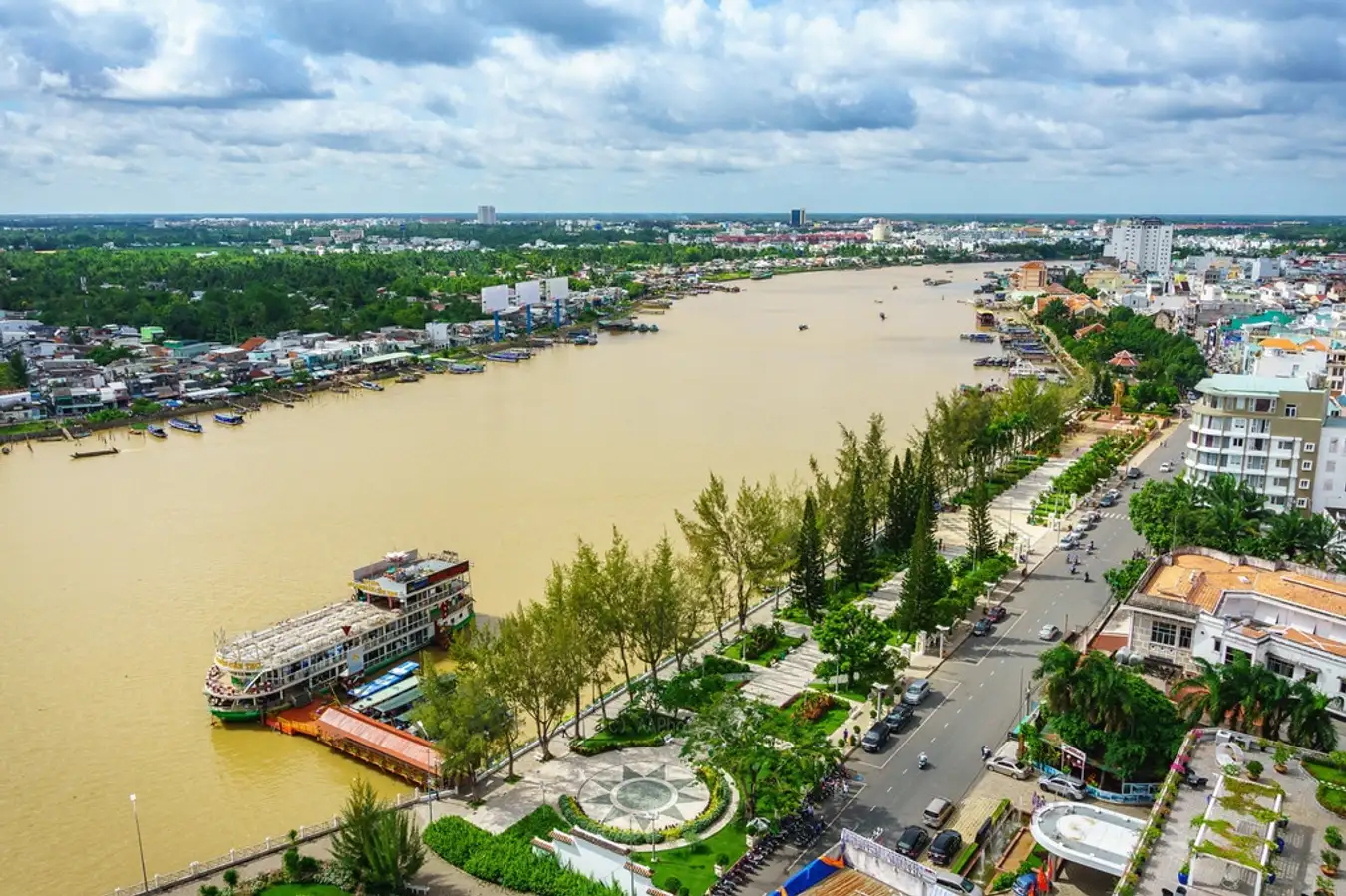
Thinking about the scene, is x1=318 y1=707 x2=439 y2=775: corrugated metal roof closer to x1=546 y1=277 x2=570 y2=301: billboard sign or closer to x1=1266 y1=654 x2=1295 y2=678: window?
x1=1266 y1=654 x2=1295 y2=678: window

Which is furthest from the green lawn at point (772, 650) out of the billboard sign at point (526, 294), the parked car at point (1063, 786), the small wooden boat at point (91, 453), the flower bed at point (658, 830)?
the billboard sign at point (526, 294)

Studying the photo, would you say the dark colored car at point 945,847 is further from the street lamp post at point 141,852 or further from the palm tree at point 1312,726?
the street lamp post at point 141,852

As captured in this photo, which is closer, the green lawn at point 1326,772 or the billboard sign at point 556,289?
the green lawn at point 1326,772

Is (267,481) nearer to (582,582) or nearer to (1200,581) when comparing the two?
(582,582)

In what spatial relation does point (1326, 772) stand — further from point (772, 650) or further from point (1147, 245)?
point (1147, 245)

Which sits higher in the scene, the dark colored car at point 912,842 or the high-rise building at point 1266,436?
the high-rise building at point 1266,436

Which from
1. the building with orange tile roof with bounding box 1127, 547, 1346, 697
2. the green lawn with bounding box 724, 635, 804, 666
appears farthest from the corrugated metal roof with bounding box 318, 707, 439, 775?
the building with orange tile roof with bounding box 1127, 547, 1346, 697

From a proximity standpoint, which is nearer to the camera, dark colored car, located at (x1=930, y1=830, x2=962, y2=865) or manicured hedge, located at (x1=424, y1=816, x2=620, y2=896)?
manicured hedge, located at (x1=424, y1=816, x2=620, y2=896)
